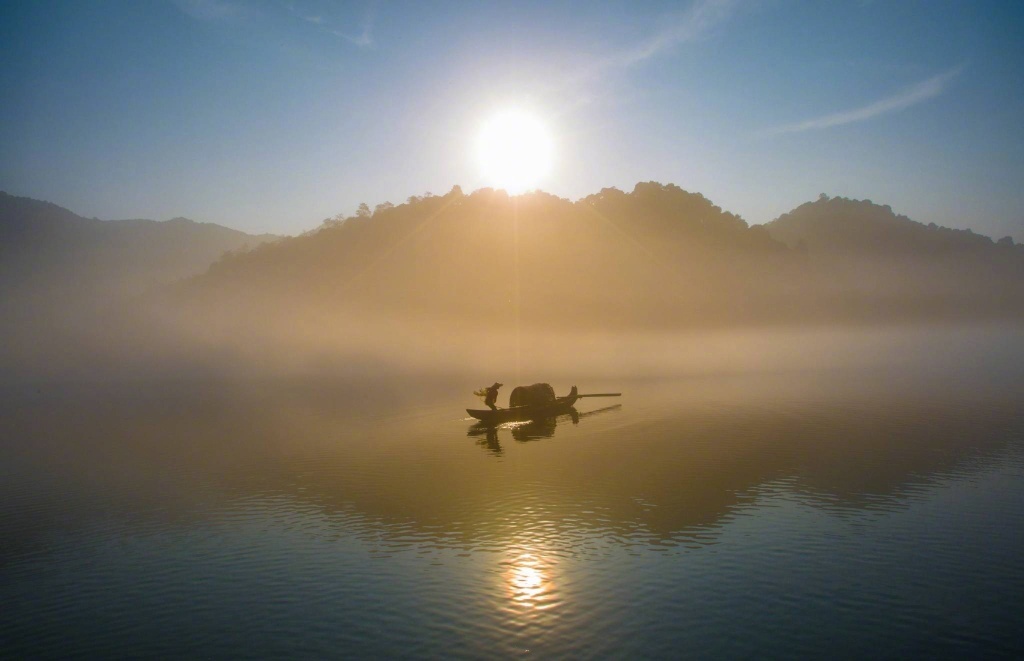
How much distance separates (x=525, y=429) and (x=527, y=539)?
3526cm

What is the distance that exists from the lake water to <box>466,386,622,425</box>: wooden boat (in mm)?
1425

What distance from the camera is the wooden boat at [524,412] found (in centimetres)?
6662

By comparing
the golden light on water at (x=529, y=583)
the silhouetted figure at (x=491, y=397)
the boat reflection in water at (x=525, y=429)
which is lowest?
the golden light on water at (x=529, y=583)

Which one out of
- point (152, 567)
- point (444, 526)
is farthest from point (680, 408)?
point (152, 567)

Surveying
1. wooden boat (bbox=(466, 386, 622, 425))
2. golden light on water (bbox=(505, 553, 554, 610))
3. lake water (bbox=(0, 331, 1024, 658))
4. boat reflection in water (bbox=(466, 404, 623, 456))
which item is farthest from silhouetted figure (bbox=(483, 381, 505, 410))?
golden light on water (bbox=(505, 553, 554, 610))

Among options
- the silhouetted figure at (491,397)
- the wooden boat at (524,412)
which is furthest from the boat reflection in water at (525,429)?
the silhouetted figure at (491,397)

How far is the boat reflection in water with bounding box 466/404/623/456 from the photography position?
60688 millimetres

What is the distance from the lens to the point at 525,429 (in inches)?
2685

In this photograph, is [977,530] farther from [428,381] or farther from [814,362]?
[814,362]

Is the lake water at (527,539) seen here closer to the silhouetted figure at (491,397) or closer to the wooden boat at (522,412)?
the wooden boat at (522,412)

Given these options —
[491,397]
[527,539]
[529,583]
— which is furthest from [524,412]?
[529,583]

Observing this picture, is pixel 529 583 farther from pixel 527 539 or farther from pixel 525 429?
pixel 525 429

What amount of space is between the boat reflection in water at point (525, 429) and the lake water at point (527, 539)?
0.52 m

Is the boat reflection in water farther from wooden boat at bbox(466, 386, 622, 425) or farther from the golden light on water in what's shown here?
the golden light on water
